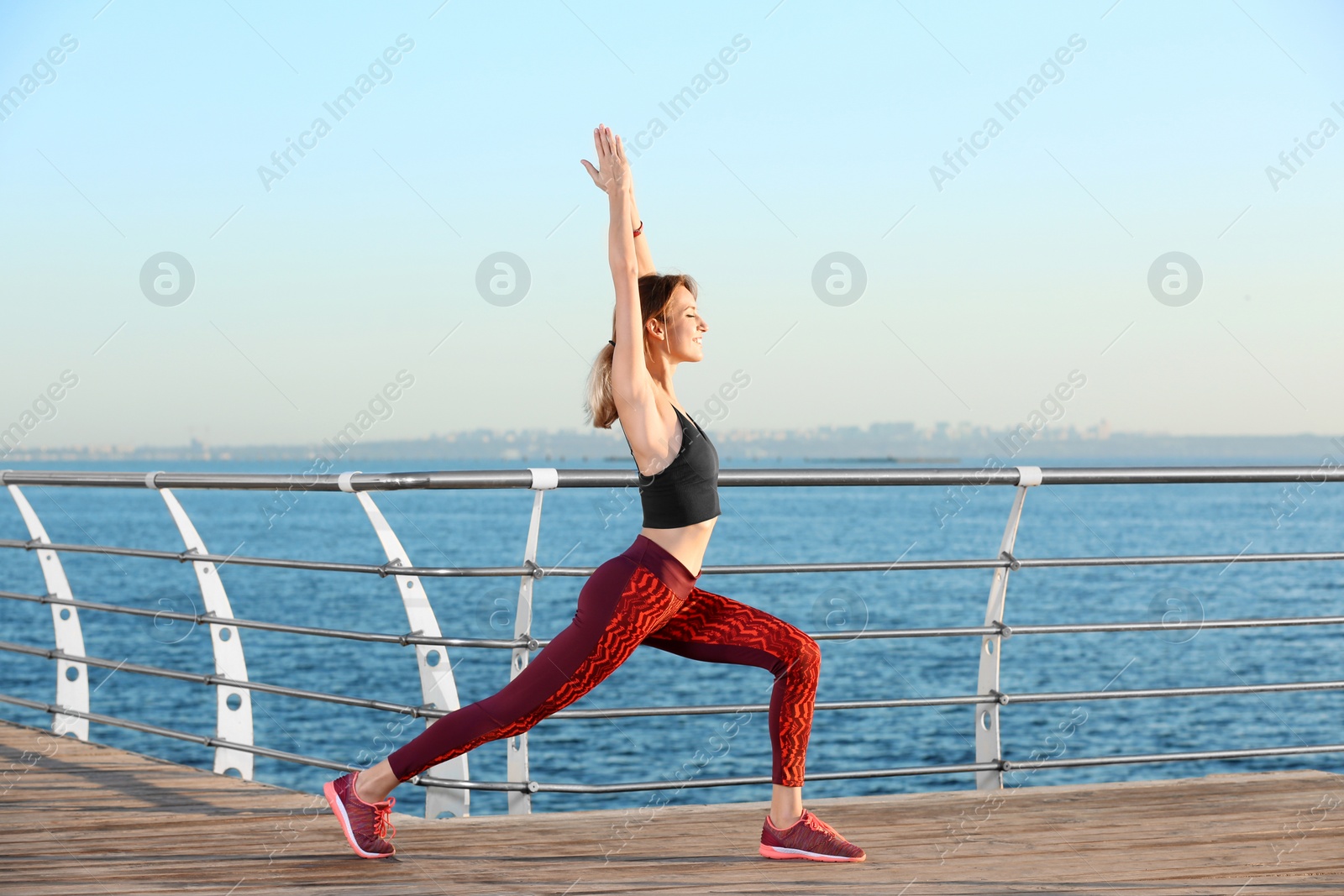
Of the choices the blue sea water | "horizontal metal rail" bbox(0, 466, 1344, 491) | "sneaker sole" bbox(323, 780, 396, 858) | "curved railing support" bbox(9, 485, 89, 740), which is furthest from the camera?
the blue sea water

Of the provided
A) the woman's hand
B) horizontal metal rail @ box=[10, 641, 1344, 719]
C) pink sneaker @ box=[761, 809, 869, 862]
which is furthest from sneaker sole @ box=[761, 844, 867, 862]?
the woman's hand

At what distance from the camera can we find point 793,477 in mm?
3279

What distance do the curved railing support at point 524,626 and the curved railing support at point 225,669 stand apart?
1.13 m

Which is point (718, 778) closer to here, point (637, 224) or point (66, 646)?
point (637, 224)

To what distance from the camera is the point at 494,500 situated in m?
119

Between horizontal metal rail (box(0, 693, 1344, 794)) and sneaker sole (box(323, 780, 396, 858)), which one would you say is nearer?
sneaker sole (box(323, 780, 396, 858))

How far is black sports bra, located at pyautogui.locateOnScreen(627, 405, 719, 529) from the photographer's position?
8.63 ft

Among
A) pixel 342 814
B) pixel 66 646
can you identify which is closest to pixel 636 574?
pixel 342 814

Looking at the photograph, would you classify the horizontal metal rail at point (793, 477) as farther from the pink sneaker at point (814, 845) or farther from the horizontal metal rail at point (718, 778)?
the pink sneaker at point (814, 845)

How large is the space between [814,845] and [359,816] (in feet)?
3.86

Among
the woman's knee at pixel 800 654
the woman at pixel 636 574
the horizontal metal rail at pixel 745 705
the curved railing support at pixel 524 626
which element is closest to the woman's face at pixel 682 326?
the woman at pixel 636 574

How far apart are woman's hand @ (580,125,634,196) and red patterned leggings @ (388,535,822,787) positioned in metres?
0.82

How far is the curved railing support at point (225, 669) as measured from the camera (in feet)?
12.7

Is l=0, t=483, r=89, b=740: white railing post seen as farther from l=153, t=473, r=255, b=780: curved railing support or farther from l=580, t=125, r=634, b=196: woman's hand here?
l=580, t=125, r=634, b=196: woman's hand
